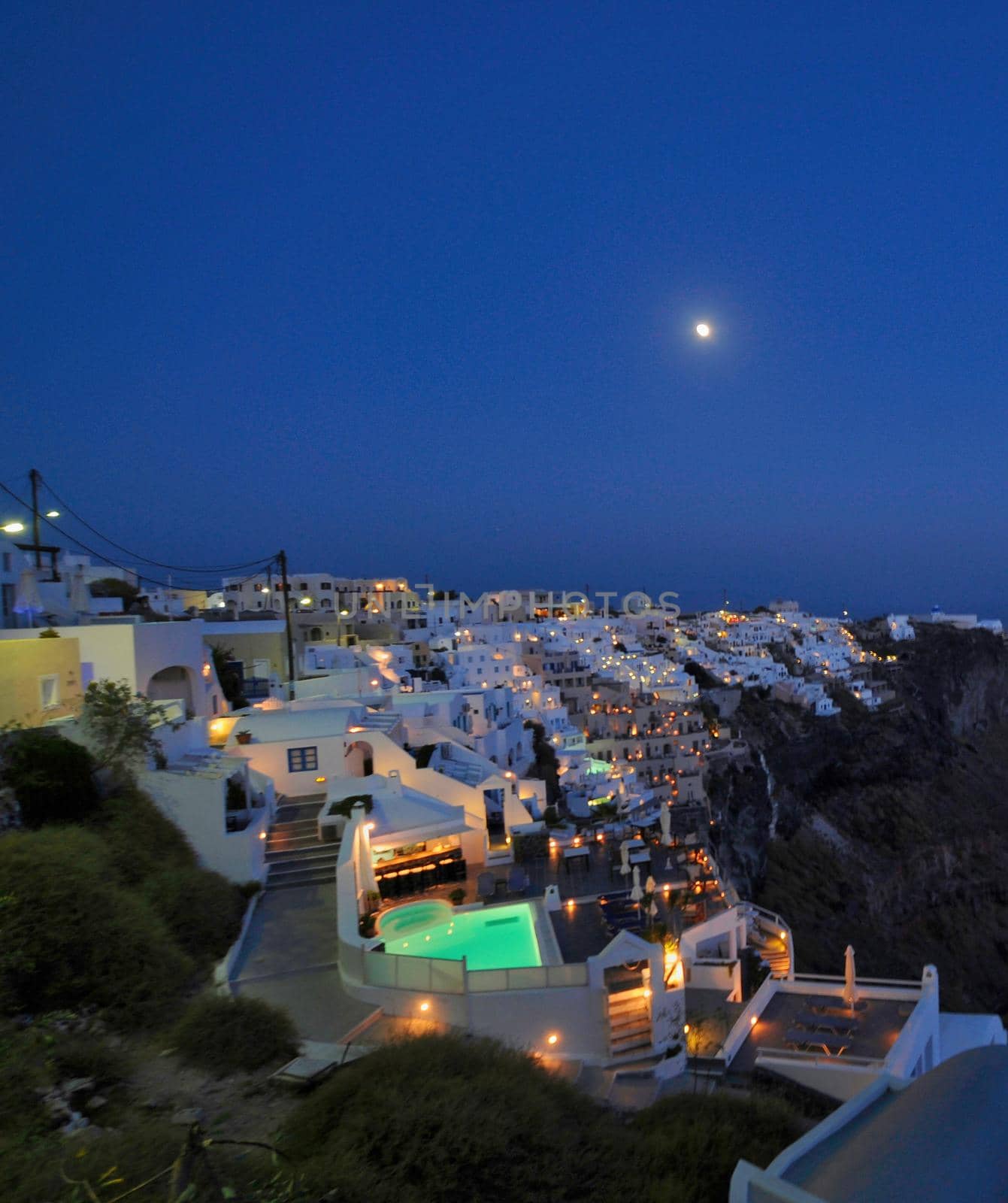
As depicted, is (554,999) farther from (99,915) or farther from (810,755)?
(810,755)

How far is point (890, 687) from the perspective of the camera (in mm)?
60781

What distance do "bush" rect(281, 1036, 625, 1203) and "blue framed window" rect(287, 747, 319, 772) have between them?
361 inches

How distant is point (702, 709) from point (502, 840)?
2983 cm

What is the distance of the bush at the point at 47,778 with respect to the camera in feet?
29.0

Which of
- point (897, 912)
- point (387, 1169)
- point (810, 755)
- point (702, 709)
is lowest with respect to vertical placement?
point (897, 912)

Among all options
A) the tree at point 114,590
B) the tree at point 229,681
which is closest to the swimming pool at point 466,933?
the tree at point 229,681

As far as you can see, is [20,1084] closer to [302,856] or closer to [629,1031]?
[629,1031]

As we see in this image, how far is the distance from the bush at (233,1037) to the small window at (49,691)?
281 inches

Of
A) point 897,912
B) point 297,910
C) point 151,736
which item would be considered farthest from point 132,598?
point 897,912

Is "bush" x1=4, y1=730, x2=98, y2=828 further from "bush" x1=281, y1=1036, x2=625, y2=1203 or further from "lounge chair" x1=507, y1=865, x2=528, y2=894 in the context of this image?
"lounge chair" x1=507, y1=865, x2=528, y2=894

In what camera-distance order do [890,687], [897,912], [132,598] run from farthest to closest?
[890,687]
[897,912]
[132,598]

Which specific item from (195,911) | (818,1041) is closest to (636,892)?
(818,1041)

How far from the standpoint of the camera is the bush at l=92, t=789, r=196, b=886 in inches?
348

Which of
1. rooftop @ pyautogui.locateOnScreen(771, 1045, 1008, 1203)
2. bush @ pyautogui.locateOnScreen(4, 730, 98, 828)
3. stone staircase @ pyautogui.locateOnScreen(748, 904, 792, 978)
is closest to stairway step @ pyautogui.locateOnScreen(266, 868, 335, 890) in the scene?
bush @ pyautogui.locateOnScreen(4, 730, 98, 828)
